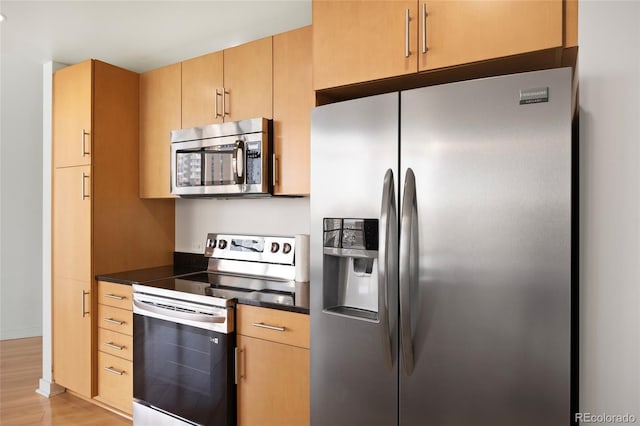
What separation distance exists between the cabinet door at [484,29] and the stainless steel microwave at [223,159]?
1081 millimetres

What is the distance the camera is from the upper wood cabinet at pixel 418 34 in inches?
56.5

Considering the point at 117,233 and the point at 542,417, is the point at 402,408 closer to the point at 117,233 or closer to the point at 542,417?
the point at 542,417

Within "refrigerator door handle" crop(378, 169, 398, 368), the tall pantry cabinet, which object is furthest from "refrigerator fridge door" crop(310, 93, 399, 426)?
the tall pantry cabinet

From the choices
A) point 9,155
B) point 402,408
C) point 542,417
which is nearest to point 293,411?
point 402,408

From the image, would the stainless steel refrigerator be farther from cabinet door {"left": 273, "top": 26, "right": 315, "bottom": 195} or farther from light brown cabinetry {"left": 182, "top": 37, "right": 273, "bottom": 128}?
light brown cabinetry {"left": 182, "top": 37, "right": 273, "bottom": 128}

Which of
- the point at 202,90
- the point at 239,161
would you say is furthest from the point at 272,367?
the point at 202,90

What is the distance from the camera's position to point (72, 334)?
296cm

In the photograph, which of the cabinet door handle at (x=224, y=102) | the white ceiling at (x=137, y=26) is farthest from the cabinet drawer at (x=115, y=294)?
the white ceiling at (x=137, y=26)

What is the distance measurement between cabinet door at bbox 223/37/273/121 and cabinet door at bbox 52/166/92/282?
1147 millimetres

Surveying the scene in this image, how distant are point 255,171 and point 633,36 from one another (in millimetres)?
1775

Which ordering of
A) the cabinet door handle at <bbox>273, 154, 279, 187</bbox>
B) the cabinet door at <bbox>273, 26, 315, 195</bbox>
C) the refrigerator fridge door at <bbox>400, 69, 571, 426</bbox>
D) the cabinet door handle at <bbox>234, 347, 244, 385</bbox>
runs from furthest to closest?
the cabinet door handle at <bbox>273, 154, 279, 187</bbox>
the cabinet door at <bbox>273, 26, 315, 195</bbox>
the cabinet door handle at <bbox>234, 347, 244, 385</bbox>
the refrigerator fridge door at <bbox>400, 69, 571, 426</bbox>

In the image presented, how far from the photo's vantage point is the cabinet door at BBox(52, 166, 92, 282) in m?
2.83

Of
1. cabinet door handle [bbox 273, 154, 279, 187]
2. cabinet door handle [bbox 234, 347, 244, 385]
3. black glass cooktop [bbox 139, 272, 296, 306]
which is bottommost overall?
cabinet door handle [bbox 234, 347, 244, 385]

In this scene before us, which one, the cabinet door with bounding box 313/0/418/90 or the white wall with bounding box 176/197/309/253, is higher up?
the cabinet door with bounding box 313/0/418/90
